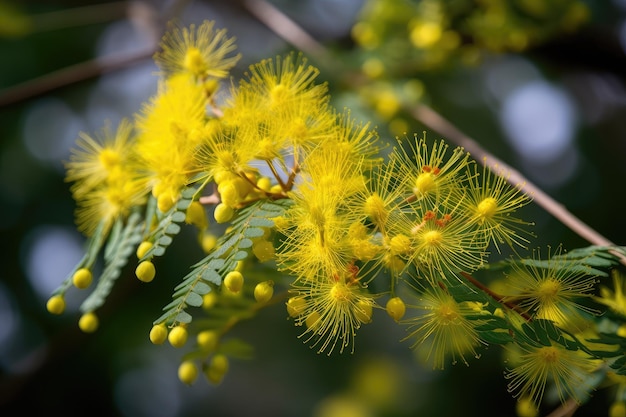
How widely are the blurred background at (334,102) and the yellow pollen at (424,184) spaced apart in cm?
147

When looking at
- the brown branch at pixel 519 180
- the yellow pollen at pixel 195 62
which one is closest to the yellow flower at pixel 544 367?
the brown branch at pixel 519 180

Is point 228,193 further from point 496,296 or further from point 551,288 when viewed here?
point 551,288

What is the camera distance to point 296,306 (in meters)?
1.32

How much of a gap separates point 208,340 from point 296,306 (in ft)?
1.50

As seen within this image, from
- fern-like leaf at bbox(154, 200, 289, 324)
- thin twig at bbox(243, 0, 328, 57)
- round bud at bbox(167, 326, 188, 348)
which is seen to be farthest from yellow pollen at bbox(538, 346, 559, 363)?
thin twig at bbox(243, 0, 328, 57)

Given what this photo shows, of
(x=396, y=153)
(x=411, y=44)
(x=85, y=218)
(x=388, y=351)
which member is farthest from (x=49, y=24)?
(x=388, y=351)

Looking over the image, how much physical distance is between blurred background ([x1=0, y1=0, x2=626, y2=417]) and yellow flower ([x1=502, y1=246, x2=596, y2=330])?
1477 mm

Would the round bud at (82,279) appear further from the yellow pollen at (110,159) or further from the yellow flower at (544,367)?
the yellow flower at (544,367)

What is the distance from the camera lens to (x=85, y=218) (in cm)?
178

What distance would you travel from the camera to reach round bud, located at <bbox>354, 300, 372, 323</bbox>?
1266 millimetres

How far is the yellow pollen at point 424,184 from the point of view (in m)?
1.30

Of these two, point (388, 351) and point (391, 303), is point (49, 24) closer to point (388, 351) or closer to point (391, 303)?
point (391, 303)

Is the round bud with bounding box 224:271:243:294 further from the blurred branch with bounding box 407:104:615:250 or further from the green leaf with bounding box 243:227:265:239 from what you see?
the blurred branch with bounding box 407:104:615:250

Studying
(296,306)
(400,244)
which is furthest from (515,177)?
(296,306)
